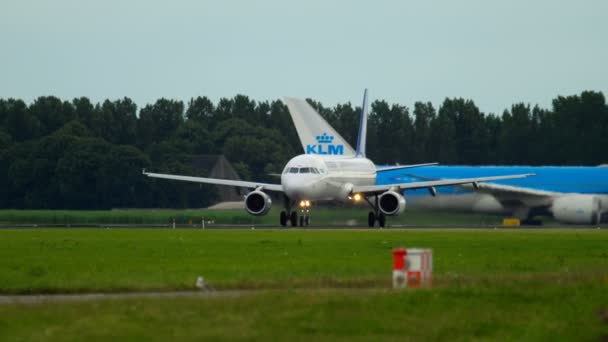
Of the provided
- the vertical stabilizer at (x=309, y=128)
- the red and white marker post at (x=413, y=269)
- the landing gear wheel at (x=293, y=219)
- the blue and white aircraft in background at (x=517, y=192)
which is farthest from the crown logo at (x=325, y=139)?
the red and white marker post at (x=413, y=269)

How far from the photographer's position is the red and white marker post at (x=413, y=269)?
22469 millimetres

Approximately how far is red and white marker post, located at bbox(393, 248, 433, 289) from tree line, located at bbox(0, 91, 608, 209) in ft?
226

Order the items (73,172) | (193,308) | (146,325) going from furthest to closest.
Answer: (73,172)
(193,308)
(146,325)

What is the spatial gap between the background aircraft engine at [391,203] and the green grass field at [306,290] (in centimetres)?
2110

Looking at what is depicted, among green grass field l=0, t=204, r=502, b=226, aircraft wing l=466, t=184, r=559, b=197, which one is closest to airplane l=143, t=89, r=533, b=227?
green grass field l=0, t=204, r=502, b=226

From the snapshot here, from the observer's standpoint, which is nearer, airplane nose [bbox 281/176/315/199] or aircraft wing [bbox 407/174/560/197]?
airplane nose [bbox 281/176/315/199]

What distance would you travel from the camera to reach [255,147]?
126 meters

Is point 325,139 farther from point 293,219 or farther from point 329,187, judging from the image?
point 293,219

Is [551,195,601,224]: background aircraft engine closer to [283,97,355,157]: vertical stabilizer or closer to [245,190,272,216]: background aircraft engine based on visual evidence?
[283,97,355,157]: vertical stabilizer

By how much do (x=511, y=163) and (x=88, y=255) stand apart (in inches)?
2561

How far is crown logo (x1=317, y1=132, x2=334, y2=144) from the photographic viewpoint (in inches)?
3371

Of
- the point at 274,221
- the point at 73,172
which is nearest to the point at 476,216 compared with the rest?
the point at 274,221

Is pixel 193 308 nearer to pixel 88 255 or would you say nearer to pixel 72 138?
pixel 88 255

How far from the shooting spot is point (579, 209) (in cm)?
7331
